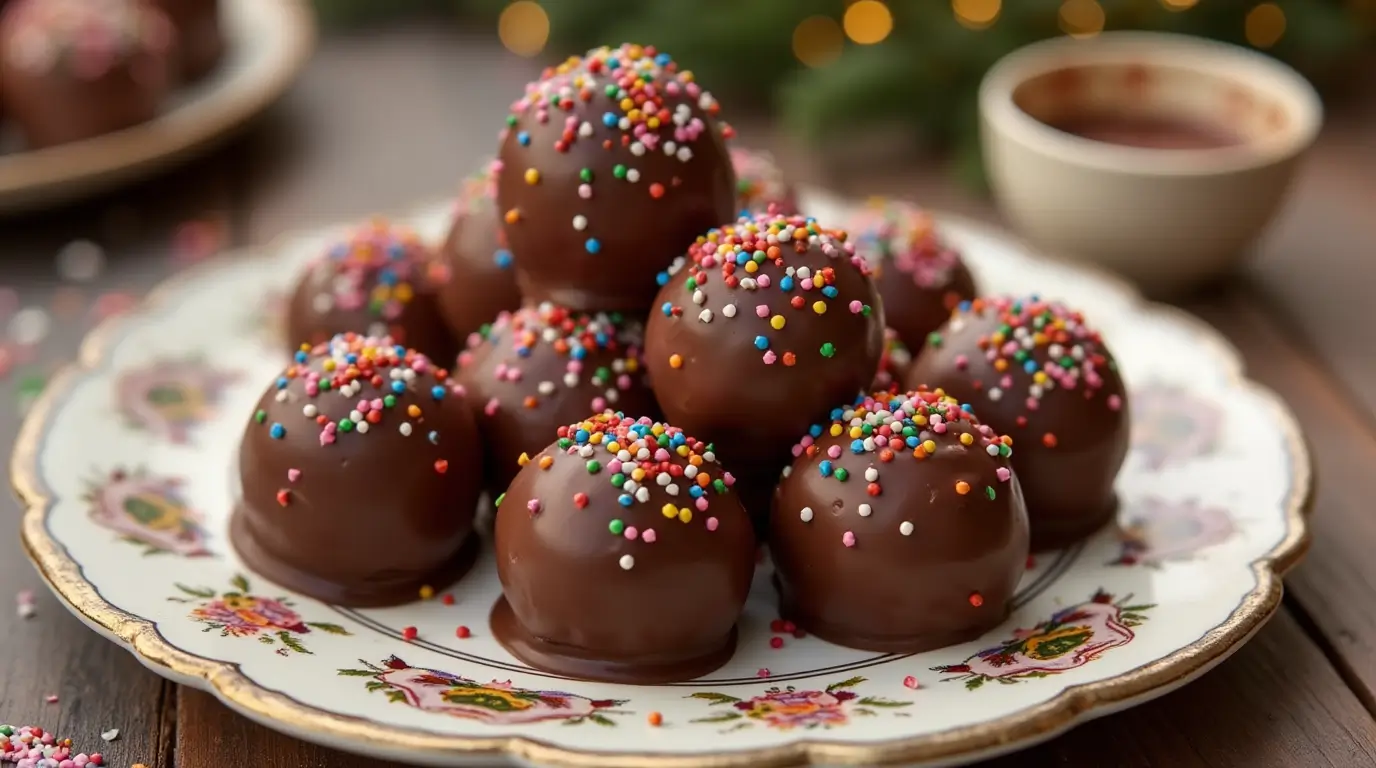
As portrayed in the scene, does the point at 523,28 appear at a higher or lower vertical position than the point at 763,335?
lower

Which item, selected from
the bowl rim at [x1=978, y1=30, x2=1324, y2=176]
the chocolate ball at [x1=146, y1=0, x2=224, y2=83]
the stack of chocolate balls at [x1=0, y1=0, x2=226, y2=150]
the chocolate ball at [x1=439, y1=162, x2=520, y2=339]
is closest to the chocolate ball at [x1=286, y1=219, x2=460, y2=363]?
the chocolate ball at [x1=439, y1=162, x2=520, y2=339]

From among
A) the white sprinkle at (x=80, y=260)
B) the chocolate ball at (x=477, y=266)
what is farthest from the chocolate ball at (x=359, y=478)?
the white sprinkle at (x=80, y=260)

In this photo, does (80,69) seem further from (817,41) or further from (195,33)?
(817,41)

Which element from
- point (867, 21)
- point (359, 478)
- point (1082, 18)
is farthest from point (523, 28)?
point (359, 478)

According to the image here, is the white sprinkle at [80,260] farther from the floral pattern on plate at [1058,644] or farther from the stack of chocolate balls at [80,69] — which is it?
the floral pattern on plate at [1058,644]

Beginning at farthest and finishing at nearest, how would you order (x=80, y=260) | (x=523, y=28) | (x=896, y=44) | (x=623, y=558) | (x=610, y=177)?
1. (x=523, y=28)
2. (x=896, y=44)
3. (x=80, y=260)
4. (x=610, y=177)
5. (x=623, y=558)

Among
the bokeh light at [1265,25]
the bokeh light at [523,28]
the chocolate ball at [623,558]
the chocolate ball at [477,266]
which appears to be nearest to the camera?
the chocolate ball at [623,558]
